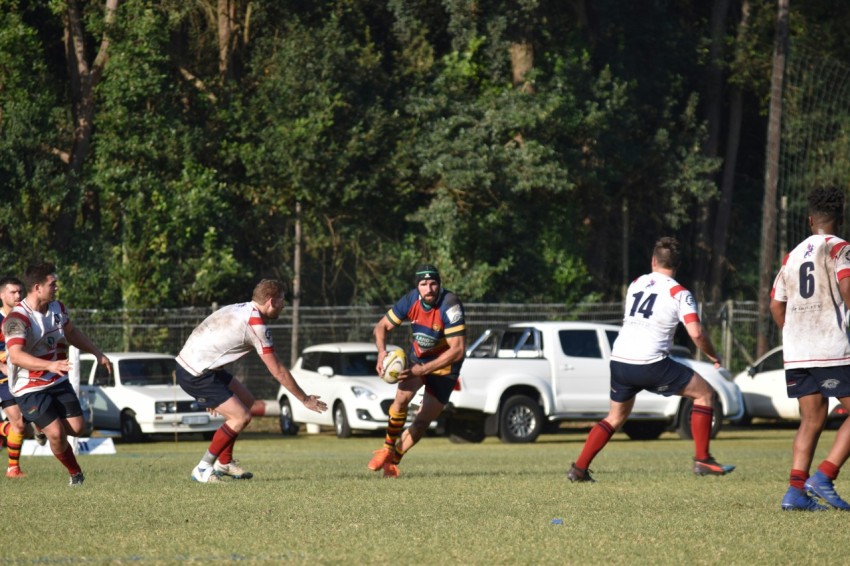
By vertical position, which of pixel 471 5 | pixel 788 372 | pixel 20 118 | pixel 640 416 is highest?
pixel 471 5

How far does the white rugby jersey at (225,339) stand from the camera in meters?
11.7

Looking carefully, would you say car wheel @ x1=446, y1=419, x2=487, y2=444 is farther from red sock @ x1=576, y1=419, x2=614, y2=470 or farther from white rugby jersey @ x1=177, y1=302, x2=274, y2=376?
white rugby jersey @ x1=177, y1=302, x2=274, y2=376

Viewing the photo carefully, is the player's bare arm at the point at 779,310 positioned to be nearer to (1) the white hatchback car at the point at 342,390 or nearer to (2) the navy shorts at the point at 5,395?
(2) the navy shorts at the point at 5,395

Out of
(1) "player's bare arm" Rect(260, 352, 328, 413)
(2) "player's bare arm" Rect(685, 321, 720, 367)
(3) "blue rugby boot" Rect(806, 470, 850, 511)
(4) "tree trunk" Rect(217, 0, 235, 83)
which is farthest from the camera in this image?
(4) "tree trunk" Rect(217, 0, 235, 83)

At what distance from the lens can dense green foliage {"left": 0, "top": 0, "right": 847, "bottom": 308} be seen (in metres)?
30.4

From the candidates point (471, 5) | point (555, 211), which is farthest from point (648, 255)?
point (471, 5)

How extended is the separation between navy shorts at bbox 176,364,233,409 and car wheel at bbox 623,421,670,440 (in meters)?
12.9

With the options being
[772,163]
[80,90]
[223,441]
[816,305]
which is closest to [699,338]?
[816,305]

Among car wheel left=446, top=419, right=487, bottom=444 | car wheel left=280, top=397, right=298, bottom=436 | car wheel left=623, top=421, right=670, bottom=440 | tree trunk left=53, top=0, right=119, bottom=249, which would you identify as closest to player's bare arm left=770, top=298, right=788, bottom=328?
car wheel left=446, top=419, right=487, bottom=444

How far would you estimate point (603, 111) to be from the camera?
32688 mm

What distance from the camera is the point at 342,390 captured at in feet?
79.2

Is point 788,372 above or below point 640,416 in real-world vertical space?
above

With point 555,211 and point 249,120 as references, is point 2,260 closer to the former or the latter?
point 249,120

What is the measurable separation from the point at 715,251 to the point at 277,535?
103ft
